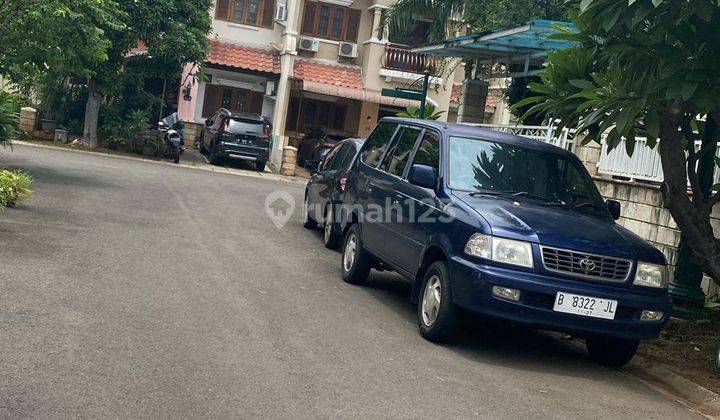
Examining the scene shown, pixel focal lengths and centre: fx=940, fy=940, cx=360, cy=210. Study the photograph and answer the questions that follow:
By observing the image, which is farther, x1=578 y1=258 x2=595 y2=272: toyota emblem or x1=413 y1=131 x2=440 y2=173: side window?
x1=413 y1=131 x2=440 y2=173: side window

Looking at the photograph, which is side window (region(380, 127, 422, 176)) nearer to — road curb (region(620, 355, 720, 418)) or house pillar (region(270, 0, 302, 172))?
road curb (region(620, 355, 720, 418))

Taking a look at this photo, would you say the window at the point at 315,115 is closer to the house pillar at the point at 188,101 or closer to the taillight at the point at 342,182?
the house pillar at the point at 188,101

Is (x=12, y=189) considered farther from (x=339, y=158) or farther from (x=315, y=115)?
(x=315, y=115)

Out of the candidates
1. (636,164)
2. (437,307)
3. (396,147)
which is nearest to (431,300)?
(437,307)

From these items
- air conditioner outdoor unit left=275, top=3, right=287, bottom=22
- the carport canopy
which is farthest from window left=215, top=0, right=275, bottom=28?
the carport canopy

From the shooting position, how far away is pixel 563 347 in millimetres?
9320

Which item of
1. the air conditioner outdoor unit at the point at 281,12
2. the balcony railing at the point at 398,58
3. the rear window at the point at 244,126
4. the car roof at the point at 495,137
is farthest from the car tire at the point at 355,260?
the air conditioner outdoor unit at the point at 281,12

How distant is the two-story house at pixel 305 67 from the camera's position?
3394 cm

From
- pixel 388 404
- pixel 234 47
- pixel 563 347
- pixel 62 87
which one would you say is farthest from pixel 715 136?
pixel 234 47

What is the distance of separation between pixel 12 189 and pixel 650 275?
356 inches

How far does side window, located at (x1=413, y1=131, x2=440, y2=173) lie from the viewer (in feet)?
30.6

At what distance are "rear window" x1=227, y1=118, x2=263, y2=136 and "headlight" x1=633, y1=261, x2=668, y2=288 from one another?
21.7 metres

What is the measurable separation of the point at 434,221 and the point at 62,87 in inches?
908

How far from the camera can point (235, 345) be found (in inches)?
281
